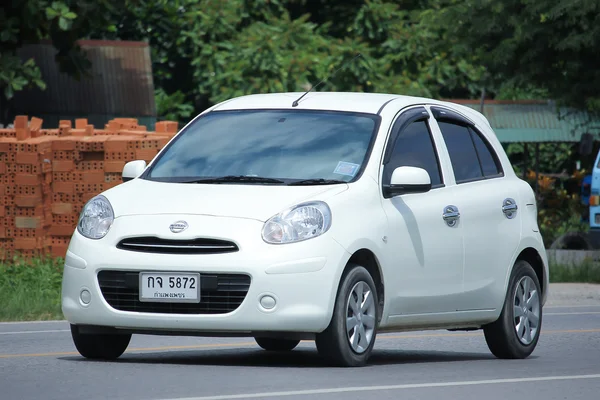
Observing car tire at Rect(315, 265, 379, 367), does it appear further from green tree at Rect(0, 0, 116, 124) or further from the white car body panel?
green tree at Rect(0, 0, 116, 124)

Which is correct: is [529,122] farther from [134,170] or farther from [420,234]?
[134,170]

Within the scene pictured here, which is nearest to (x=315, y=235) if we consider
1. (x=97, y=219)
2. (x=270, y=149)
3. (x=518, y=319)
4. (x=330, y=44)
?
(x=270, y=149)

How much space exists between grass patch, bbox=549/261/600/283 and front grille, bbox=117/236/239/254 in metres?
12.0

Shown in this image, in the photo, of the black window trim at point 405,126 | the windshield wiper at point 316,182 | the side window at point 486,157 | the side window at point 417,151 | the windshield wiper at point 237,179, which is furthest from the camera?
the side window at point 486,157

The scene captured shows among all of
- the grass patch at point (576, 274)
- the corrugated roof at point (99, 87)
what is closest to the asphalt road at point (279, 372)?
the grass patch at point (576, 274)

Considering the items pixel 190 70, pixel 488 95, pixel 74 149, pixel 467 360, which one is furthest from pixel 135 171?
pixel 488 95

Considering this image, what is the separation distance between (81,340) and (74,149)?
29.2 ft

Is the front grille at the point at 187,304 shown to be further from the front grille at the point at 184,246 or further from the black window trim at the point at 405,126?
the black window trim at the point at 405,126

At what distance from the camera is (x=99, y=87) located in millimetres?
31453

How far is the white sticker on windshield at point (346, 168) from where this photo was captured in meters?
9.65

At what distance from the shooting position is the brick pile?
59.9 feet

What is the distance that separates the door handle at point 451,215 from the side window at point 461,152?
360mm

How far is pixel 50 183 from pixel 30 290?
91.6 inches

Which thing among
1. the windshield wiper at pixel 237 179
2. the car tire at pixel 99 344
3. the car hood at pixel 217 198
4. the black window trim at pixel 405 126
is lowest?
the car tire at pixel 99 344
